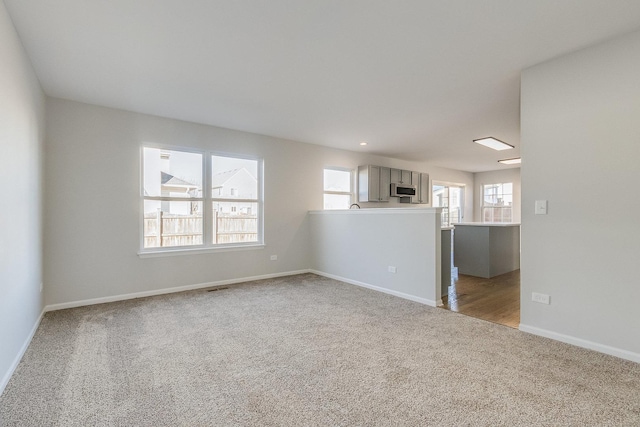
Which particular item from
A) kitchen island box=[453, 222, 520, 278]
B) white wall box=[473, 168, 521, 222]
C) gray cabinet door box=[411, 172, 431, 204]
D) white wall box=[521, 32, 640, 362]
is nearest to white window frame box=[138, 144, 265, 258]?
kitchen island box=[453, 222, 520, 278]

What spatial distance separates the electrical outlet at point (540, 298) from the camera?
9.12 feet

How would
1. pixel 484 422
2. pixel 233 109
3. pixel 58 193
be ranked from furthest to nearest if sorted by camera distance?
1. pixel 233 109
2. pixel 58 193
3. pixel 484 422

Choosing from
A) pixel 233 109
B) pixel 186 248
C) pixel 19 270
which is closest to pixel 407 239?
pixel 233 109

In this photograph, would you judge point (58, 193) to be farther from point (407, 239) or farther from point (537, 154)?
A: point (537, 154)

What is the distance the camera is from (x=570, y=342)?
2.64 m

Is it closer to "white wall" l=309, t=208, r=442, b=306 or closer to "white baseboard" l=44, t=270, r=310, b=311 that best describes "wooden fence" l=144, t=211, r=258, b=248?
"white baseboard" l=44, t=270, r=310, b=311

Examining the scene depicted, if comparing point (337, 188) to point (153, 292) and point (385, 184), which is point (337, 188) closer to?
point (385, 184)

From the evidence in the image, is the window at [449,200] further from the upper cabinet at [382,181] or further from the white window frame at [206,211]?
the white window frame at [206,211]

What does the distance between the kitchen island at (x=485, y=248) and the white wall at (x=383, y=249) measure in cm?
208

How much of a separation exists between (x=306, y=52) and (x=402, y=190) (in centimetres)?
506

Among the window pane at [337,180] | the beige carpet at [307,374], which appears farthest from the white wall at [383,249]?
the window pane at [337,180]

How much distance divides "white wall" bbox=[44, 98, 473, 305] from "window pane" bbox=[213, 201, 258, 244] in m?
0.26

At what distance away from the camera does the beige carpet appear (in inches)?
68.2

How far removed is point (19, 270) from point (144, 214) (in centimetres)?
184
